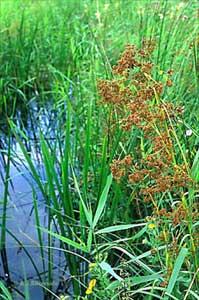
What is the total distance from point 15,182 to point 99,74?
2.57 feet

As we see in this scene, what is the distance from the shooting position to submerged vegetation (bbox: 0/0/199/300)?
1.45 m

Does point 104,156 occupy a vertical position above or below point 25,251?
above

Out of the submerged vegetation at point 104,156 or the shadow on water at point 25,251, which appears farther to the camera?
the shadow on water at point 25,251

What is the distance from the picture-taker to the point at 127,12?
423cm

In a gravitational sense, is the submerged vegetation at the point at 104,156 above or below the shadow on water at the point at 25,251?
above

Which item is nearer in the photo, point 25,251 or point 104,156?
point 104,156

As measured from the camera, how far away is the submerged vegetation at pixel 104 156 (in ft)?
4.77

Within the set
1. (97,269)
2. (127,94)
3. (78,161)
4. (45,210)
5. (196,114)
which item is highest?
(127,94)

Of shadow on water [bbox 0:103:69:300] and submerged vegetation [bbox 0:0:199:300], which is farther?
shadow on water [bbox 0:103:69:300]

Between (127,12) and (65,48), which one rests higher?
(127,12)

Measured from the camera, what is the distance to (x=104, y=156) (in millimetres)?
1961

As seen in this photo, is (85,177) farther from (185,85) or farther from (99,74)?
(99,74)

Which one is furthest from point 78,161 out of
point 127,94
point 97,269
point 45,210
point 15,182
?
point 97,269

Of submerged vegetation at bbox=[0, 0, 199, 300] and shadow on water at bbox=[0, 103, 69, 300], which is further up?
submerged vegetation at bbox=[0, 0, 199, 300]
